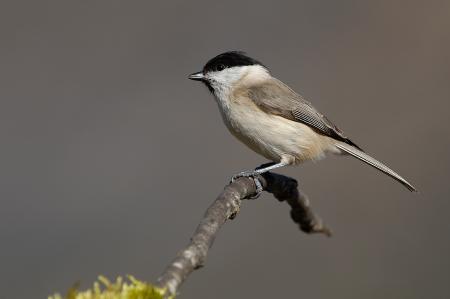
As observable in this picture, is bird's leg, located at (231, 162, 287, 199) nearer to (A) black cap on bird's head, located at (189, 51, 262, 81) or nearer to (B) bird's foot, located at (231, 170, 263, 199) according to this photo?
(B) bird's foot, located at (231, 170, 263, 199)

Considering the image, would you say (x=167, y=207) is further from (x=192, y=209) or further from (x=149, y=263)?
(x=149, y=263)

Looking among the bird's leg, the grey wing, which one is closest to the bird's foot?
the bird's leg

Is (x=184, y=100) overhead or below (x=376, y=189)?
overhead

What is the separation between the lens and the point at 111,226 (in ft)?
18.9

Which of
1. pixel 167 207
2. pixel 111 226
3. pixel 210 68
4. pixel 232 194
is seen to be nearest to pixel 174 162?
pixel 167 207

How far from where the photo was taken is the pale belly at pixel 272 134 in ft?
12.3

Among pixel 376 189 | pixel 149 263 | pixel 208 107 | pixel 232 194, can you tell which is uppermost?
pixel 208 107

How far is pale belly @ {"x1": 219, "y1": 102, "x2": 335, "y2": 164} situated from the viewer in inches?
148

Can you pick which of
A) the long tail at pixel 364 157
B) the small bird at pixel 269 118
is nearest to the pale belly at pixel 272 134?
the small bird at pixel 269 118

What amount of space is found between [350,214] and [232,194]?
397 centimetres

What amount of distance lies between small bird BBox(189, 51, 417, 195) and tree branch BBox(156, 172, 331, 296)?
1.43ft

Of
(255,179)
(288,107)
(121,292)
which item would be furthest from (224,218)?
(288,107)

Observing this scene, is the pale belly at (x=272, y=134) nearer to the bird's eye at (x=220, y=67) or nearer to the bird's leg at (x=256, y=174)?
the bird's leg at (x=256, y=174)

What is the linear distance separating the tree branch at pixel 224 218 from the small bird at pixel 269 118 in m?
0.44
